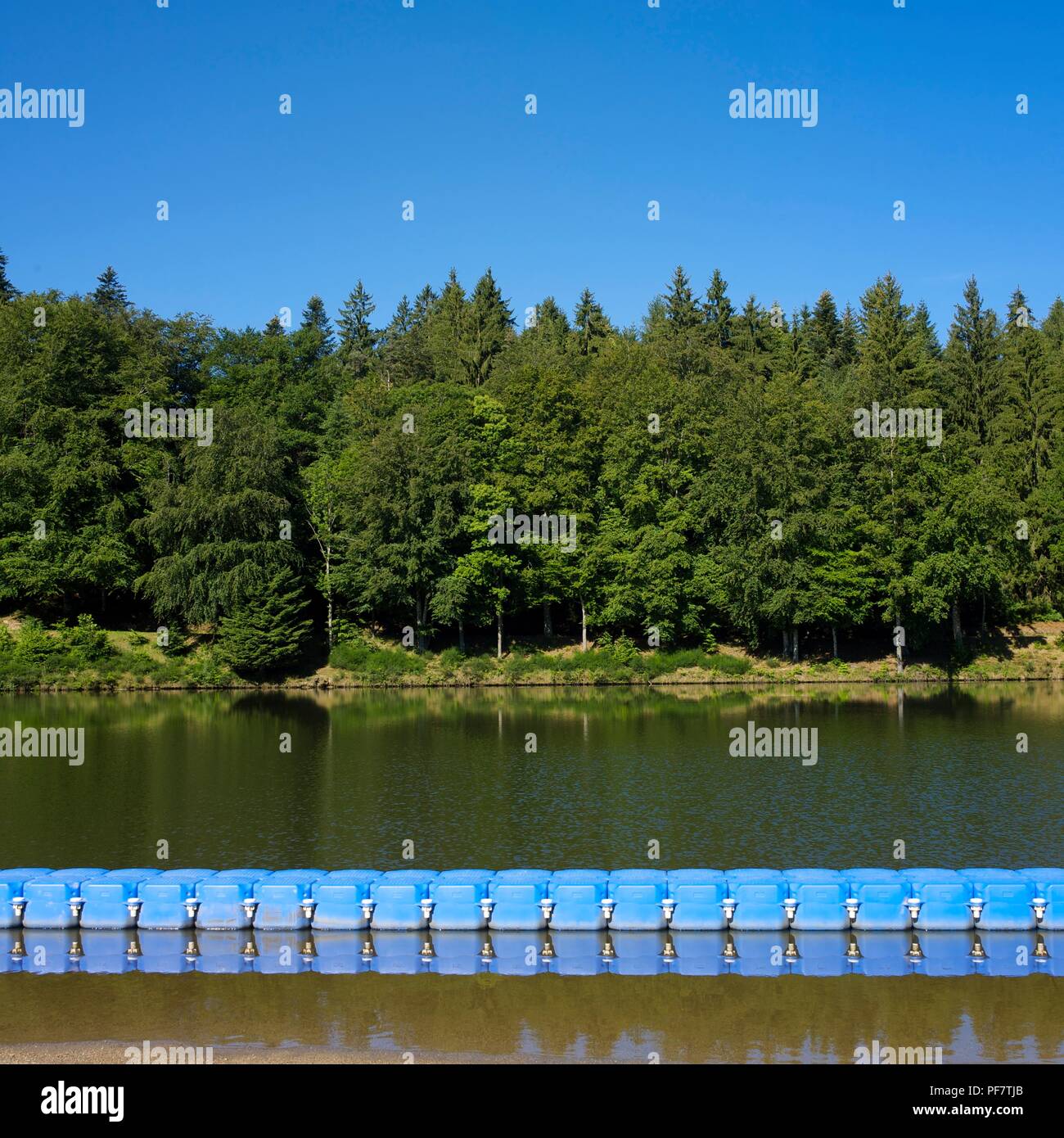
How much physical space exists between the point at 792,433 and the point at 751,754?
35.5 metres

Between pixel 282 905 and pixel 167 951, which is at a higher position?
pixel 282 905

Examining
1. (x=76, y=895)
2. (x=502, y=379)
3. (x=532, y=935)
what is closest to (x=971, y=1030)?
(x=532, y=935)

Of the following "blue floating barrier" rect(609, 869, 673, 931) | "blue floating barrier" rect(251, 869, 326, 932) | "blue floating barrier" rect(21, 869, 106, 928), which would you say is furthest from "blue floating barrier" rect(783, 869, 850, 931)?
"blue floating barrier" rect(21, 869, 106, 928)

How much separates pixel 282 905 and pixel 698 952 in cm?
Answer: 789

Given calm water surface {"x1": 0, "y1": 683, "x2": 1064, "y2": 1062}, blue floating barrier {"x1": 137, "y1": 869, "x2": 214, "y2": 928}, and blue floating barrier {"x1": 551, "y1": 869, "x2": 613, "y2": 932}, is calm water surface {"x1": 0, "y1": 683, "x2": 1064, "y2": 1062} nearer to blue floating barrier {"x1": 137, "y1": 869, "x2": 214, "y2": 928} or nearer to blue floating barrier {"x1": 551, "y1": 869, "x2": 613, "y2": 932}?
blue floating barrier {"x1": 551, "y1": 869, "x2": 613, "y2": 932}

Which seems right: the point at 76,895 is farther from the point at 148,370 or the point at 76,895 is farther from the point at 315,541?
the point at 148,370

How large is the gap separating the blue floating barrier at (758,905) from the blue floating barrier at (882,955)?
144cm

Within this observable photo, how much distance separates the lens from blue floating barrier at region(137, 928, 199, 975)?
63.8 feet
